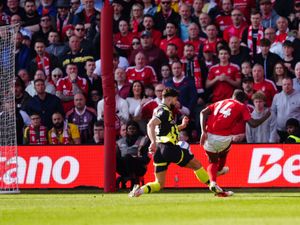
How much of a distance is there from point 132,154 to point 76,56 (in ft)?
12.1

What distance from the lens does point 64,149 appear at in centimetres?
2222

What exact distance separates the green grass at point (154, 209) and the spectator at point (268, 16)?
206 inches

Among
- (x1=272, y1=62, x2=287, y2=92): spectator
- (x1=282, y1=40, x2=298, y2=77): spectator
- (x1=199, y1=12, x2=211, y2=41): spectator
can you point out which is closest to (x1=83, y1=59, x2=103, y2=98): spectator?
(x1=199, y1=12, x2=211, y2=41): spectator

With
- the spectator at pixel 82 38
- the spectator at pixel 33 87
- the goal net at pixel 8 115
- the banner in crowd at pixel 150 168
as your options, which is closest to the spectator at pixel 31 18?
the spectator at pixel 82 38

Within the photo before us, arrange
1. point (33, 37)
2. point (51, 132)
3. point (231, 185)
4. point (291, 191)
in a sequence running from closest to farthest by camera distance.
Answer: point (291, 191), point (231, 185), point (51, 132), point (33, 37)

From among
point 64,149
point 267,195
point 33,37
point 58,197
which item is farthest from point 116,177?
point 33,37

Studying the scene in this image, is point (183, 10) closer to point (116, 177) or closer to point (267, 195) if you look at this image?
point (116, 177)

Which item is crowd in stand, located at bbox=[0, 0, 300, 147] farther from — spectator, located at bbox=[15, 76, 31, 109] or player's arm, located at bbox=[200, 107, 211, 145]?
player's arm, located at bbox=[200, 107, 211, 145]

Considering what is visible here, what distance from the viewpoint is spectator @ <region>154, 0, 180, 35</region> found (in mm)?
24875

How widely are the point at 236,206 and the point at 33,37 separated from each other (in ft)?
37.5

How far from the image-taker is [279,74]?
22703mm

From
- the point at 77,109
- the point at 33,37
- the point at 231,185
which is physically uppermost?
the point at 33,37

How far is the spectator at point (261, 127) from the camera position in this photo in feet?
72.5

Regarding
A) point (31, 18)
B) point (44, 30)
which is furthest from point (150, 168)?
point (31, 18)
